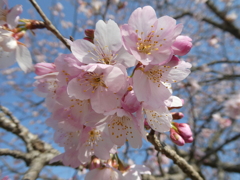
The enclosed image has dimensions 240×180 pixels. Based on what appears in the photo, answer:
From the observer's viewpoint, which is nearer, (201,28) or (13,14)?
(13,14)

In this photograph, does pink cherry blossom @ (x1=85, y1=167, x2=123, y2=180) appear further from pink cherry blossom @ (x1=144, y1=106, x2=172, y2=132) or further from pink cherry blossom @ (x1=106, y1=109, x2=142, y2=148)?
pink cherry blossom @ (x1=144, y1=106, x2=172, y2=132)

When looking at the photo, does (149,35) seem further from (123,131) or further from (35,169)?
(35,169)

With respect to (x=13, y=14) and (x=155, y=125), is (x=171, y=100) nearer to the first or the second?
(x=155, y=125)

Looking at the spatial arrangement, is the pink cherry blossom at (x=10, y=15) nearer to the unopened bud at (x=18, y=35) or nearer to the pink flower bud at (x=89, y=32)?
the unopened bud at (x=18, y=35)

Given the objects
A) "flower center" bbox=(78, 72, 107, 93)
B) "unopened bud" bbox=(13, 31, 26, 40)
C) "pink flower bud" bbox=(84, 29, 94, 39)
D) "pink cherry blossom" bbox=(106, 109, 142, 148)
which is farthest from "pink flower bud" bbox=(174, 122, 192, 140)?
"unopened bud" bbox=(13, 31, 26, 40)

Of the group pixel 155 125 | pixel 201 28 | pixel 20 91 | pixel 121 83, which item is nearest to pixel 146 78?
pixel 121 83

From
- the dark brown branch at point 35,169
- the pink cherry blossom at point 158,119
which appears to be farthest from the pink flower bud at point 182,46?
the dark brown branch at point 35,169

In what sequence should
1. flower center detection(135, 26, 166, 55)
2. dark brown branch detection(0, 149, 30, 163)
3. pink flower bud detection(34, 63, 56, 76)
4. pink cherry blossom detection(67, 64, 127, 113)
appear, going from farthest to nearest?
dark brown branch detection(0, 149, 30, 163) < pink flower bud detection(34, 63, 56, 76) < flower center detection(135, 26, 166, 55) < pink cherry blossom detection(67, 64, 127, 113)

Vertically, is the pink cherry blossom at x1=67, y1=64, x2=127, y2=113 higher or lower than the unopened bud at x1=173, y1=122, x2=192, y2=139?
higher
